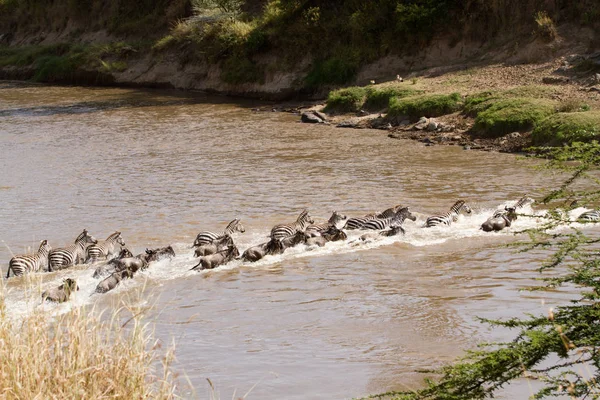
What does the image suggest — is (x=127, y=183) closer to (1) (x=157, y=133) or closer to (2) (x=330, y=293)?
(1) (x=157, y=133)

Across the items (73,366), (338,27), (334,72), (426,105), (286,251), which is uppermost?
(338,27)

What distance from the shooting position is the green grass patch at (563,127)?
58.5 ft

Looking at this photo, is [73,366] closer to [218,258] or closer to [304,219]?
[218,258]

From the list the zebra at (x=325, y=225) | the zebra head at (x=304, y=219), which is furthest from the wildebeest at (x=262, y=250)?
the zebra head at (x=304, y=219)

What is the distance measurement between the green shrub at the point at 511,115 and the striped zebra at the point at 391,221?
23.6ft

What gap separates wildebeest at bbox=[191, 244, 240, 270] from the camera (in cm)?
1154

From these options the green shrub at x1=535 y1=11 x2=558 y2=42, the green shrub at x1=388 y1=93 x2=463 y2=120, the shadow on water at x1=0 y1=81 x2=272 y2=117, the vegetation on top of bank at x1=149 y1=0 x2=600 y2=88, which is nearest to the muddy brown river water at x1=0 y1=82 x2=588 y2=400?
the green shrub at x1=388 y1=93 x2=463 y2=120

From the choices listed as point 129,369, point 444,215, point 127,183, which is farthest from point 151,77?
point 129,369

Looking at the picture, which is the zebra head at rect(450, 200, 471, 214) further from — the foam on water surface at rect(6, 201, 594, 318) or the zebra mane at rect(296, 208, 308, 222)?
the zebra mane at rect(296, 208, 308, 222)

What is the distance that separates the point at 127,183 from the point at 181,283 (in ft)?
23.7

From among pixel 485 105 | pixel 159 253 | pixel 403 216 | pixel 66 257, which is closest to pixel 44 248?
pixel 66 257

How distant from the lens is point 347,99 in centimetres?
2570

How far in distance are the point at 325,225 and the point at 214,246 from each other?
203 centimetres

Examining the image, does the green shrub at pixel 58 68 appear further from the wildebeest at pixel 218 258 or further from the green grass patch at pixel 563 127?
the wildebeest at pixel 218 258
